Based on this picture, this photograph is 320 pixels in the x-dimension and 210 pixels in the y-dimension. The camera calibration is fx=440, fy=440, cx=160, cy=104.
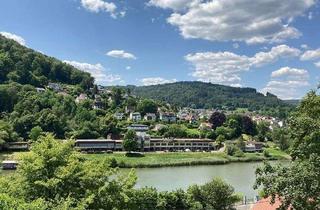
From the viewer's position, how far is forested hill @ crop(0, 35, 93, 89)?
102062mm

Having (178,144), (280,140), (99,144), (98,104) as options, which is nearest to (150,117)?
(98,104)

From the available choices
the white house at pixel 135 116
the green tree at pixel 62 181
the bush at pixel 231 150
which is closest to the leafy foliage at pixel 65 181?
the green tree at pixel 62 181

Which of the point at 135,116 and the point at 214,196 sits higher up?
the point at 135,116

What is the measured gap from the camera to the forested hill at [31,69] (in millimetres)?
102062

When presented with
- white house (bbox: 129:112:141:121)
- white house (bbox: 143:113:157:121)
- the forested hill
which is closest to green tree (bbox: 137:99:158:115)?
white house (bbox: 143:113:157:121)

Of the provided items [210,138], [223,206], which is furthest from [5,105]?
[223,206]

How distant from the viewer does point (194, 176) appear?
4544 centimetres

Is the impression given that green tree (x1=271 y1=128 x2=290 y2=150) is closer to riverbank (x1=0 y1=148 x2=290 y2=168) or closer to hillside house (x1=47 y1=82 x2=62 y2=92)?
riverbank (x1=0 y1=148 x2=290 y2=168)

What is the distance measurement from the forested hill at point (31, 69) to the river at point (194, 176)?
5874 cm

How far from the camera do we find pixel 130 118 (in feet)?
303

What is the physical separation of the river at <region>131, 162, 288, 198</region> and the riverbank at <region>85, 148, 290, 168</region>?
7.52 ft

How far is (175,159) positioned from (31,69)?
65351 millimetres

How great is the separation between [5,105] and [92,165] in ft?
242

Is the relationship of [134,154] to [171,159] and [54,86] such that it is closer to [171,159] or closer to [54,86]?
[171,159]
